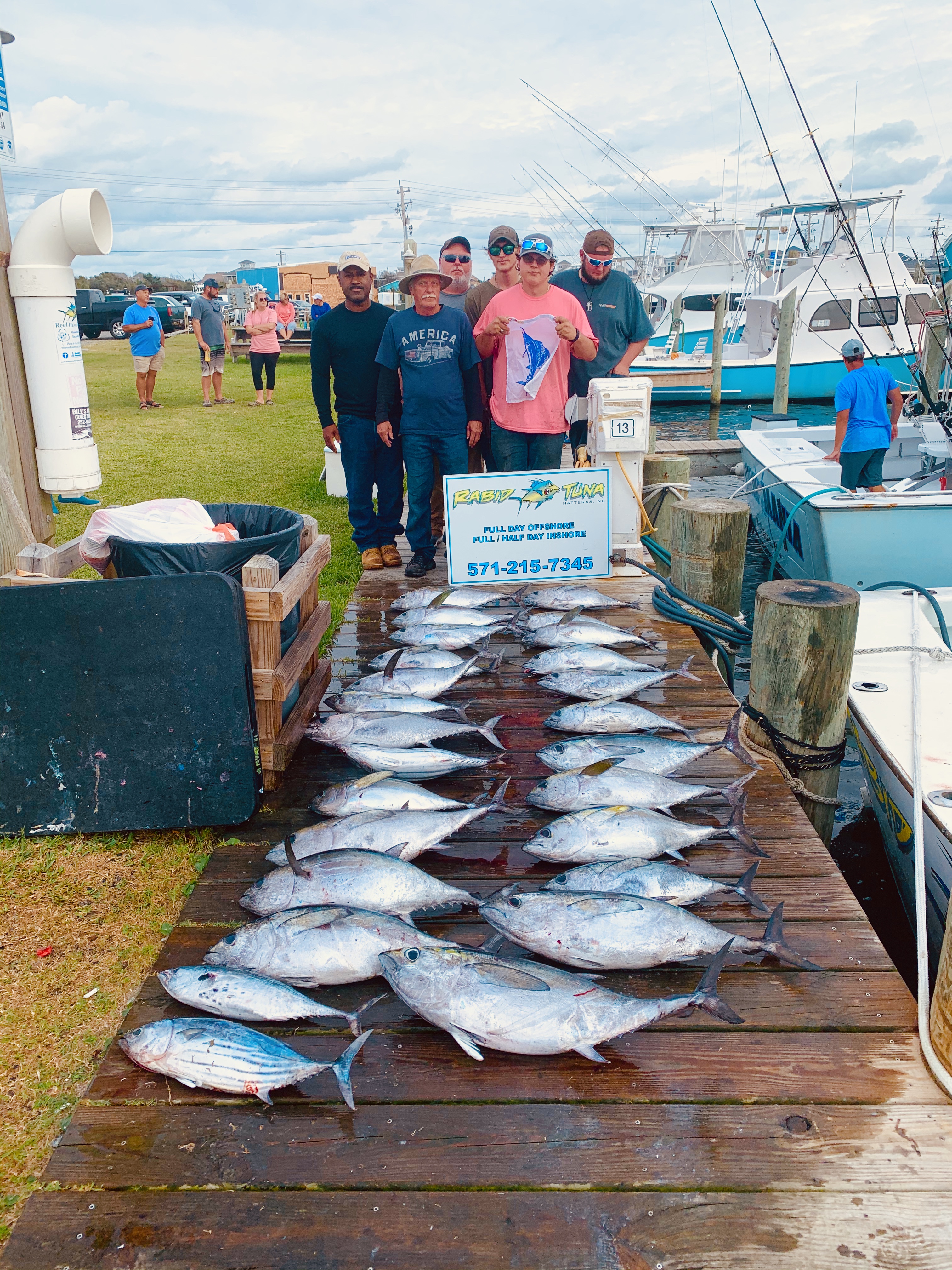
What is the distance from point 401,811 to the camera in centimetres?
287

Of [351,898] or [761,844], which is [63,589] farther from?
[761,844]

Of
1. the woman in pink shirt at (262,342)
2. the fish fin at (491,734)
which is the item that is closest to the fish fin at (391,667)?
the fish fin at (491,734)

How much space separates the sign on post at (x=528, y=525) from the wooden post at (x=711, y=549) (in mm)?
448

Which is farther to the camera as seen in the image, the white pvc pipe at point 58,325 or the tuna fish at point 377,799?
the white pvc pipe at point 58,325

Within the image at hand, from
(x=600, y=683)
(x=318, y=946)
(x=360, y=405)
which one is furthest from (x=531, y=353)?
(x=318, y=946)

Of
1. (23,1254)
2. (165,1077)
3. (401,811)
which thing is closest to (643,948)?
(401,811)

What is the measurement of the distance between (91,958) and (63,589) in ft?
3.96

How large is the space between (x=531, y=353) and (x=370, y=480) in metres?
1.41

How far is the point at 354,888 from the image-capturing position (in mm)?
2523

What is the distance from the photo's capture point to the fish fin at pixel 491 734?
3.50 metres

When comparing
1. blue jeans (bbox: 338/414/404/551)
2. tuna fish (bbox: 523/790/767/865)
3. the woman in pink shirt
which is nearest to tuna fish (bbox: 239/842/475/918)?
tuna fish (bbox: 523/790/767/865)

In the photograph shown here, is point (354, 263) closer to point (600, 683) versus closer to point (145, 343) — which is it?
point (600, 683)

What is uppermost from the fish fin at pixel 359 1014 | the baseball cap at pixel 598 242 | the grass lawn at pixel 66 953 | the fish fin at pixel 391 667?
the baseball cap at pixel 598 242

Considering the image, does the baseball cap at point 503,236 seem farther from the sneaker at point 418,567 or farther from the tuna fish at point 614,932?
the tuna fish at point 614,932
